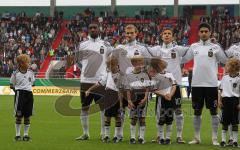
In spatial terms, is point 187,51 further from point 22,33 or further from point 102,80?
point 22,33

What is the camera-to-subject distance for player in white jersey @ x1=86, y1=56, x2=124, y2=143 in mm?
12680

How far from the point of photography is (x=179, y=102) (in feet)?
42.0

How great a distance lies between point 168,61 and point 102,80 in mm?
1534

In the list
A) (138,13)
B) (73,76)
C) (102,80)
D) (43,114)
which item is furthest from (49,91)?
(102,80)

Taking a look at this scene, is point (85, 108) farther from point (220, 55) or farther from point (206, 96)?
point (220, 55)

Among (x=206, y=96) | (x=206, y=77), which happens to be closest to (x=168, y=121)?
(x=206, y=96)

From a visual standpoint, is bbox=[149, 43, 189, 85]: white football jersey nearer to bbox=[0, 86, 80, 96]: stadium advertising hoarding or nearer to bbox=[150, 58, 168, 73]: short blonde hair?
bbox=[150, 58, 168, 73]: short blonde hair

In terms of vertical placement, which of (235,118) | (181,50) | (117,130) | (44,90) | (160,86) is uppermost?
(181,50)

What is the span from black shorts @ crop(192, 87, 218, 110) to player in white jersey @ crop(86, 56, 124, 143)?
163 cm

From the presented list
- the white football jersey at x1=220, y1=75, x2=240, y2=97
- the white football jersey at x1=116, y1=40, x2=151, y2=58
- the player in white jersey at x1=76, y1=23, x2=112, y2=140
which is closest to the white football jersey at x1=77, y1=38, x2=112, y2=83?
the player in white jersey at x1=76, y1=23, x2=112, y2=140

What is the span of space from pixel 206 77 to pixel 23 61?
4.02 m

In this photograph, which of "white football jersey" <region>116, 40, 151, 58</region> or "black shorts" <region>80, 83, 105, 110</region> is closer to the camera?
"white football jersey" <region>116, 40, 151, 58</region>

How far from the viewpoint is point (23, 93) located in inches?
509

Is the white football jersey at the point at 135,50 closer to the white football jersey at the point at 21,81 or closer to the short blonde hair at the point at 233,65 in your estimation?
the short blonde hair at the point at 233,65
